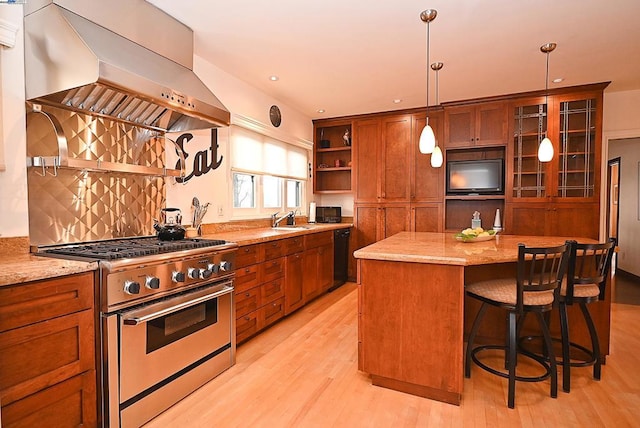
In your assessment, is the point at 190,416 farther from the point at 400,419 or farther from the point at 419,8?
the point at 419,8

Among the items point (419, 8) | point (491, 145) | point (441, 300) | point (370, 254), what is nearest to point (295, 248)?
point (370, 254)

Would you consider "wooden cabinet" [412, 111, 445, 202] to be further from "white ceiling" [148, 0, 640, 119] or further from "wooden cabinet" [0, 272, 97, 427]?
"wooden cabinet" [0, 272, 97, 427]

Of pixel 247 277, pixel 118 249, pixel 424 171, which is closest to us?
pixel 118 249

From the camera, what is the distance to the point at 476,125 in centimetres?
439

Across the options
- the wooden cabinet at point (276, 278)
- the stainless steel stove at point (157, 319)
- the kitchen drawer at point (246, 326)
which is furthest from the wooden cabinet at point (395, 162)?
the stainless steel stove at point (157, 319)

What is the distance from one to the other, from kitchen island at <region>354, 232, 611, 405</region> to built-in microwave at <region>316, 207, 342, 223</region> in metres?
2.93

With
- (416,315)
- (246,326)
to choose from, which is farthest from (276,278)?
(416,315)

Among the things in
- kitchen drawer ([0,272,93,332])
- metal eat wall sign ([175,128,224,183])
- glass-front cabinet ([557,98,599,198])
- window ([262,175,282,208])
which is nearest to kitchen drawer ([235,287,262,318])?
metal eat wall sign ([175,128,224,183])

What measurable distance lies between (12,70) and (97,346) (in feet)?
5.12

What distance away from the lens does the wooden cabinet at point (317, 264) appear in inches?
151

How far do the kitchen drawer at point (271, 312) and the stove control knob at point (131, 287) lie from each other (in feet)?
4.61

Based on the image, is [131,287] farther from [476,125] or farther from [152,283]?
[476,125]

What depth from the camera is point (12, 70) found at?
187 cm

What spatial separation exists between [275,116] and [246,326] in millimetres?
2590
